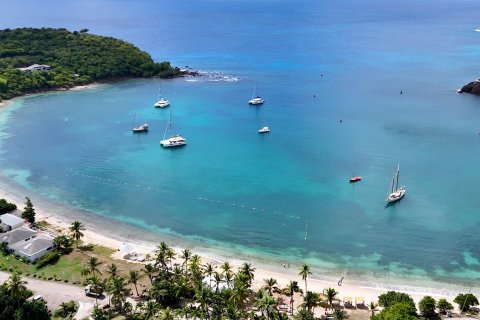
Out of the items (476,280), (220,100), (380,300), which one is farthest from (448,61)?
(380,300)

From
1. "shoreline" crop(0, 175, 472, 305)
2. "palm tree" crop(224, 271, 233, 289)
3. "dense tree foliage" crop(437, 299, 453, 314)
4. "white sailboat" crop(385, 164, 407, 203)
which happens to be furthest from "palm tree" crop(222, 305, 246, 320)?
"white sailboat" crop(385, 164, 407, 203)

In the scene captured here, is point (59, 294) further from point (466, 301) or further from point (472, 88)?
point (472, 88)

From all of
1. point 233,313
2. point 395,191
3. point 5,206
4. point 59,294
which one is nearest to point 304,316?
point 233,313

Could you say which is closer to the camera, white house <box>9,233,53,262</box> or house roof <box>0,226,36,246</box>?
white house <box>9,233,53,262</box>

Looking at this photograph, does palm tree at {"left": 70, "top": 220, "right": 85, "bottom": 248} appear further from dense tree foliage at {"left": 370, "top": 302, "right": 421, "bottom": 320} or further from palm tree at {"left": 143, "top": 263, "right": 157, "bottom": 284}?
dense tree foliage at {"left": 370, "top": 302, "right": 421, "bottom": 320}

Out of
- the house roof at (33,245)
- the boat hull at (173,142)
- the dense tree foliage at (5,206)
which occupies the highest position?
the boat hull at (173,142)

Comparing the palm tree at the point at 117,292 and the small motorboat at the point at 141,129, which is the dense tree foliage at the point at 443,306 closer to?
the palm tree at the point at 117,292

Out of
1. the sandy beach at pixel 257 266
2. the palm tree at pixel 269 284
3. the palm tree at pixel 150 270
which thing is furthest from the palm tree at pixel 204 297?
the sandy beach at pixel 257 266
